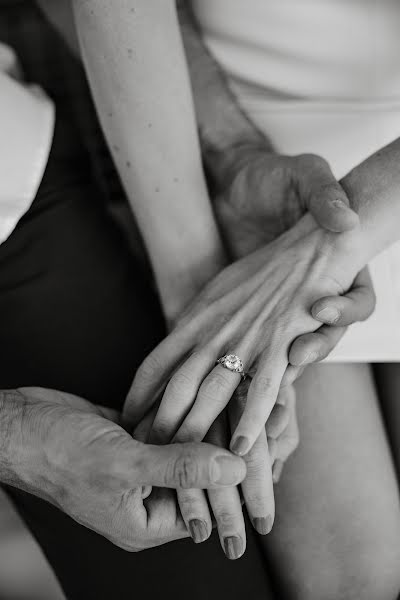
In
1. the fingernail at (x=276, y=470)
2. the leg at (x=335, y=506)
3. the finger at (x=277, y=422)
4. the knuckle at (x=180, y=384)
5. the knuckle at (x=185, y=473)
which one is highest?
the knuckle at (x=185, y=473)

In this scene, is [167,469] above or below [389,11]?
below

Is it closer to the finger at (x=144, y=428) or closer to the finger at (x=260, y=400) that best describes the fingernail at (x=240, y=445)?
the finger at (x=260, y=400)

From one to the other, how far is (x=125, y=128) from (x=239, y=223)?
23cm

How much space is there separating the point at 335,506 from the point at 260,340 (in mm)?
280

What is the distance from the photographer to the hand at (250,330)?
76 centimetres

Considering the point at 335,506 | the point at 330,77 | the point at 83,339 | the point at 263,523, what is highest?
the point at 330,77

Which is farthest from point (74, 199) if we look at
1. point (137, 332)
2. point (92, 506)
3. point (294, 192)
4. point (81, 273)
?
point (92, 506)

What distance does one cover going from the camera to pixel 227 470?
Result: 663 millimetres

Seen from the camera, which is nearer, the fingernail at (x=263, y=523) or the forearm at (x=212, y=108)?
the fingernail at (x=263, y=523)

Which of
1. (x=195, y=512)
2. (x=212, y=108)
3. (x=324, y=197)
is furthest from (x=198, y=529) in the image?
(x=212, y=108)

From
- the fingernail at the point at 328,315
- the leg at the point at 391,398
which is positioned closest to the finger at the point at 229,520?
the fingernail at the point at 328,315

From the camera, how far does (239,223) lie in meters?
0.99

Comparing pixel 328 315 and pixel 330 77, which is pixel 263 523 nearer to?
pixel 328 315

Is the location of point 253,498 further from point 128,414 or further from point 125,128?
point 125,128
